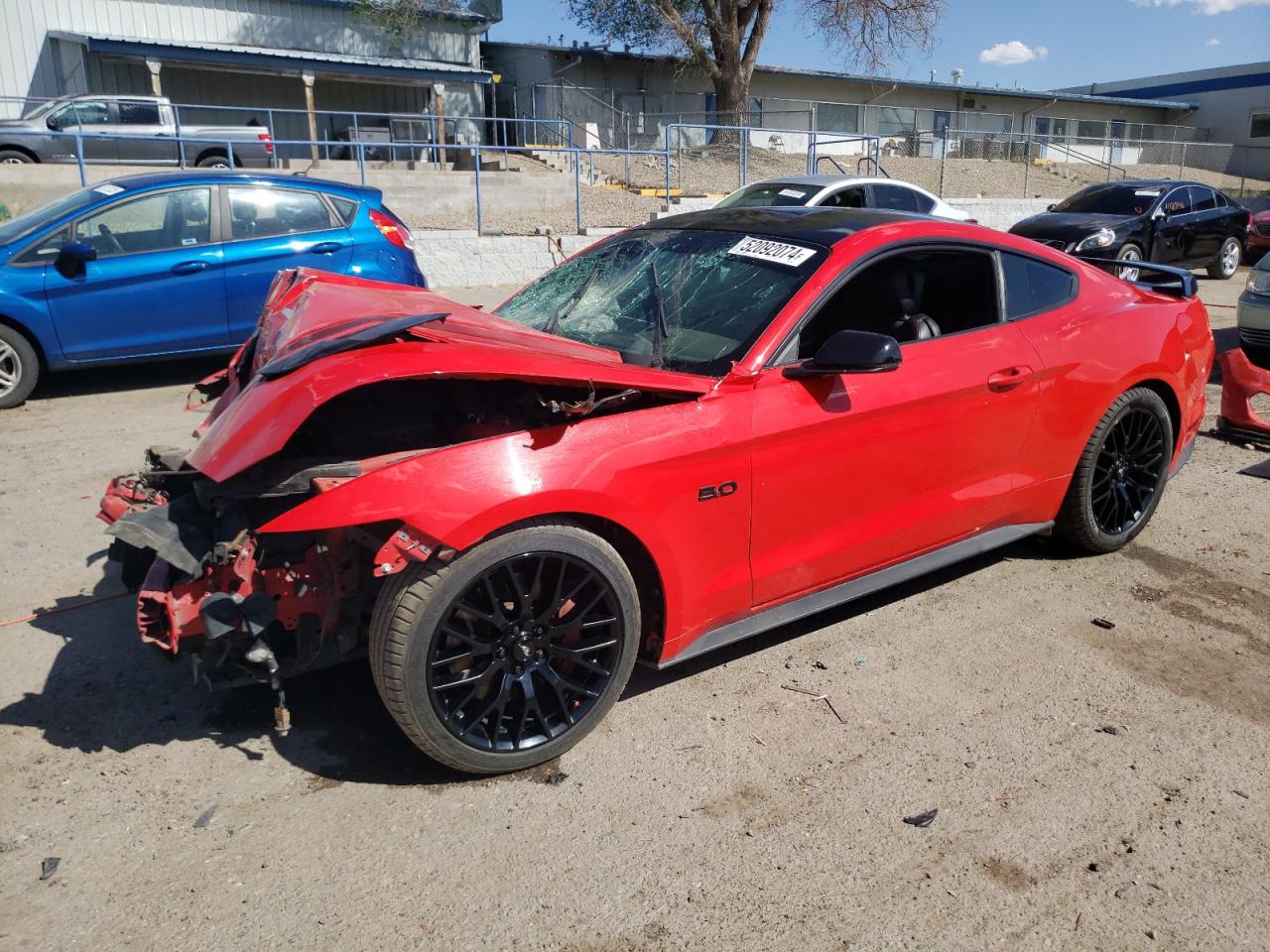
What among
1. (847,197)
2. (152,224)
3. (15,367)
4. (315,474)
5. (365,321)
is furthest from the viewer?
(847,197)

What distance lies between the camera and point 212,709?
11.2ft

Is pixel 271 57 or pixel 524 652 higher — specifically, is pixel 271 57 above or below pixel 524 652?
above

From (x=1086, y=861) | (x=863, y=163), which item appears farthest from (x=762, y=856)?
(x=863, y=163)

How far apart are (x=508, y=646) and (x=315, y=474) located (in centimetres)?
77

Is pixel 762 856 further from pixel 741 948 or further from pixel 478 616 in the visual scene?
pixel 478 616

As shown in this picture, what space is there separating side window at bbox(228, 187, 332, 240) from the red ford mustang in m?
4.21

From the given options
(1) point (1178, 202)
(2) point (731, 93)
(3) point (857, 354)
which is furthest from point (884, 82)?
(3) point (857, 354)

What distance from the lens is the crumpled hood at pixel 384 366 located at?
2.72 metres

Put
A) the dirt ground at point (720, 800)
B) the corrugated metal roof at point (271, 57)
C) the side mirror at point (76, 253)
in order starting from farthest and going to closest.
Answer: the corrugated metal roof at point (271, 57) < the side mirror at point (76, 253) < the dirt ground at point (720, 800)

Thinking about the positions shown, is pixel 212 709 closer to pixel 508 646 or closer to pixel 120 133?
pixel 508 646

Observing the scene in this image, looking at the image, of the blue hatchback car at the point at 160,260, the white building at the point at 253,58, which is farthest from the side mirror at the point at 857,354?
the white building at the point at 253,58

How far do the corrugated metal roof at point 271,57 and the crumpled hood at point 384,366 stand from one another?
26.1 meters

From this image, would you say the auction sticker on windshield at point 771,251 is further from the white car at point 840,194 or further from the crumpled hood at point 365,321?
the white car at point 840,194

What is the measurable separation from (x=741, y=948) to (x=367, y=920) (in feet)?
3.11
